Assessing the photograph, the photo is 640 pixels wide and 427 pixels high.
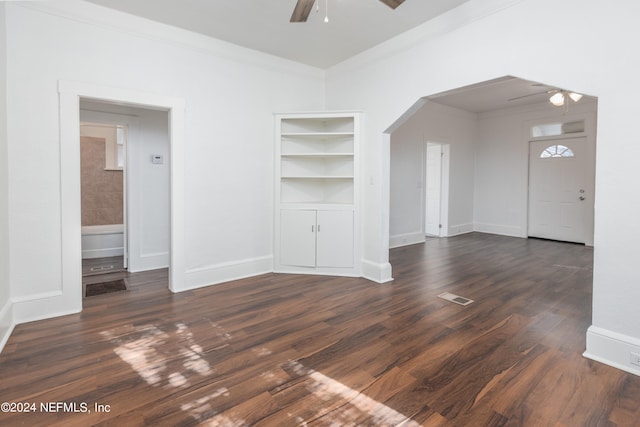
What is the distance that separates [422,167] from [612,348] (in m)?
4.89

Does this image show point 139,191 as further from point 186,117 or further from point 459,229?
point 459,229

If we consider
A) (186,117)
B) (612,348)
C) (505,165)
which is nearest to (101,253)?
(186,117)

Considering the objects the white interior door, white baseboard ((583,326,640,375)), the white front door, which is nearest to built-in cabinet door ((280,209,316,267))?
white baseboard ((583,326,640,375))

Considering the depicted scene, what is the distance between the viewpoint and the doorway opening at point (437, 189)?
7242mm

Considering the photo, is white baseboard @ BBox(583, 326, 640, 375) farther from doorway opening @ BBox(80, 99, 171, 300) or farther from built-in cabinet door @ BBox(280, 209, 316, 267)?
doorway opening @ BBox(80, 99, 171, 300)

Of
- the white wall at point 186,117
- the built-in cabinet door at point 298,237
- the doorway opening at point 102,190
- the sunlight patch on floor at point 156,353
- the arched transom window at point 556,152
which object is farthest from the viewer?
the arched transom window at point 556,152

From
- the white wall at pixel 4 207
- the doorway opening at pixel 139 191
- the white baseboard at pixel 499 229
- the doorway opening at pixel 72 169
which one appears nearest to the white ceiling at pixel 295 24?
the doorway opening at pixel 72 169

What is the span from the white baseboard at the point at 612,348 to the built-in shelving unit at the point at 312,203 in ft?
8.06

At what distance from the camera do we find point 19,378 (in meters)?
2.00

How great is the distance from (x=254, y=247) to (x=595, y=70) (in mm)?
3747

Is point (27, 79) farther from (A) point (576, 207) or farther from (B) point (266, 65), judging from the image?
(A) point (576, 207)

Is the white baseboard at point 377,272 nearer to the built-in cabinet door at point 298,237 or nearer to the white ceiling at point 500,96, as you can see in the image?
the built-in cabinet door at point 298,237

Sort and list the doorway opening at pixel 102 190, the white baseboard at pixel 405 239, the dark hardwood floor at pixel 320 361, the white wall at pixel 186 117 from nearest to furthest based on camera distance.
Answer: the dark hardwood floor at pixel 320 361, the white wall at pixel 186 117, the doorway opening at pixel 102 190, the white baseboard at pixel 405 239

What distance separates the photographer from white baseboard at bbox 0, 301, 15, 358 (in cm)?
241
